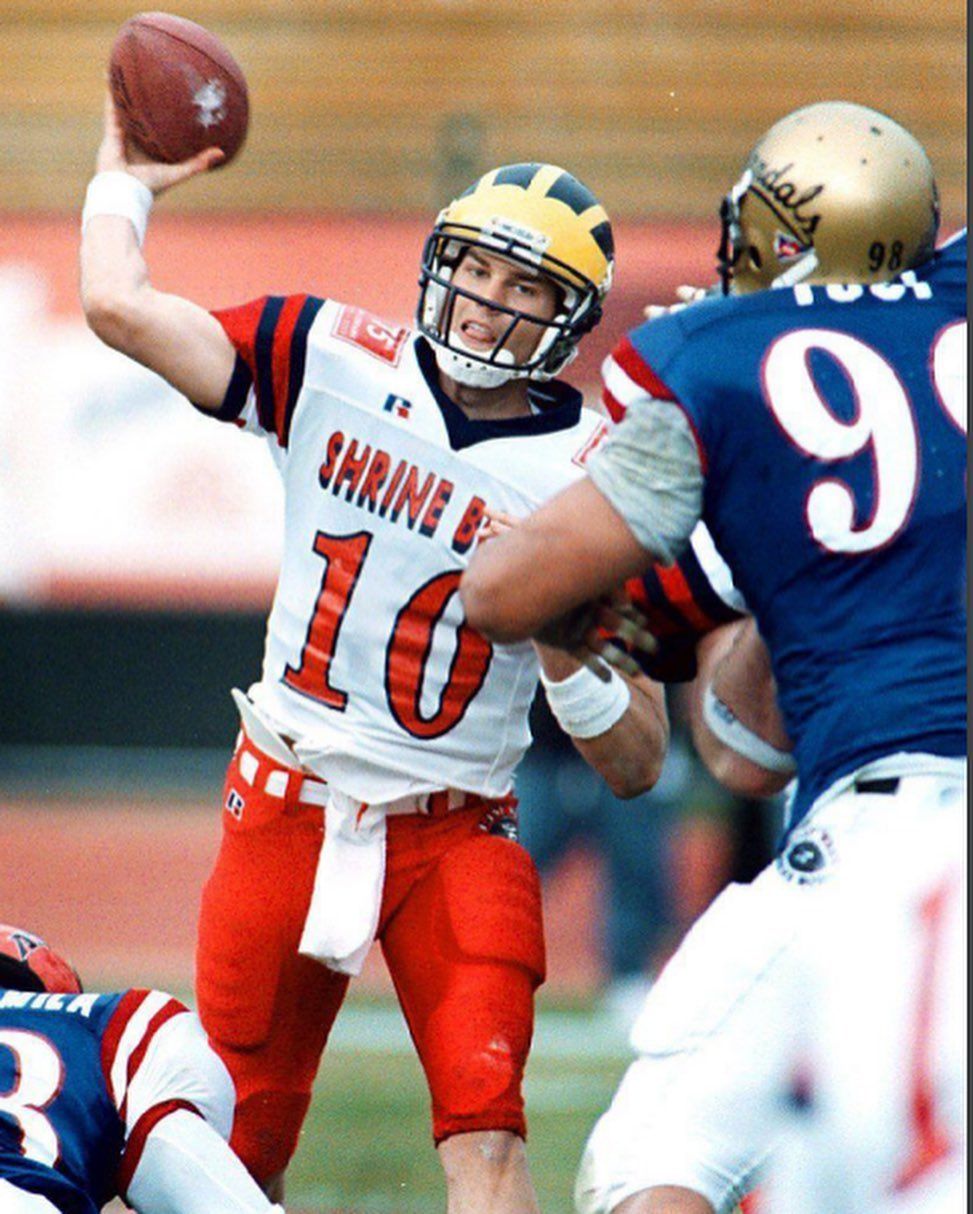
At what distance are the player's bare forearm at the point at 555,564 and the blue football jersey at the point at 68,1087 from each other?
829 millimetres

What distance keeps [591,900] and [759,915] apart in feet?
20.3

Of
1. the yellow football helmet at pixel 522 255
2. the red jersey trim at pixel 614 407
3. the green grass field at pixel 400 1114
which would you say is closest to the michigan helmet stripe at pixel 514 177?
the yellow football helmet at pixel 522 255

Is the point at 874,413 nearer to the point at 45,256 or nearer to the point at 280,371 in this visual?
the point at 280,371

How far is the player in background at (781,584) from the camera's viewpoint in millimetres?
2309

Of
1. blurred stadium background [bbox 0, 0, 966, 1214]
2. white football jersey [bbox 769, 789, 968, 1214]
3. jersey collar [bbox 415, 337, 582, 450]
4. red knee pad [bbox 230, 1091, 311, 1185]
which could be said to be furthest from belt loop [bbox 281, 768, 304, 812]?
blurred stadium background [bbox 0, 0, 966, 1214]

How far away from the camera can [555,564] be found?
2.38 metres

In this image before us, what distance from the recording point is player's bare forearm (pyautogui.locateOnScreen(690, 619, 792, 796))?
9.37 ft

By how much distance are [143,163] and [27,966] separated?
134 centimetres

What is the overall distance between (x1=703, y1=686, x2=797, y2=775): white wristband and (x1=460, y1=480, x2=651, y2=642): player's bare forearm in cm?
55

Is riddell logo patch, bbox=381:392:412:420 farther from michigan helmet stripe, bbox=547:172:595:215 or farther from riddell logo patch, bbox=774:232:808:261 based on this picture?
riddell logo patch, bbox=774:232:808:261

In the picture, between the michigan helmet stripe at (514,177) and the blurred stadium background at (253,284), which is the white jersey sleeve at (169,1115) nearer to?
the michigan helmet stripe at (514,177)

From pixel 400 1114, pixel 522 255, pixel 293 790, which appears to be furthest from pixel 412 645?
pixel 400 1114

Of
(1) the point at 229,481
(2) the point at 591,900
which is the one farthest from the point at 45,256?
(2) the point at 591,900

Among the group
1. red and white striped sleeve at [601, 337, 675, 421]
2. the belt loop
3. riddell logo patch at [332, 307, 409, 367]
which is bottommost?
the belt loop
